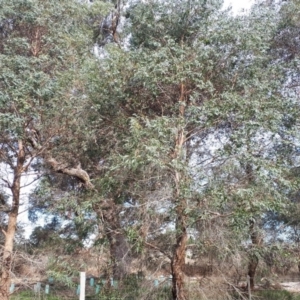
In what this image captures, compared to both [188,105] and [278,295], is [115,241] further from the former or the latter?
[278,295]

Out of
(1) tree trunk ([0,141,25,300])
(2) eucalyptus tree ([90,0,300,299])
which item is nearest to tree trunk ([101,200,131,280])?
(2) eucalyptus tree ([90,0,300,299])

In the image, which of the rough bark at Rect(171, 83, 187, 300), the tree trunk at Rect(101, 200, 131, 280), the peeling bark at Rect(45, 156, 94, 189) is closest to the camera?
the rough bark at Rect(171, 83, 187, 300)

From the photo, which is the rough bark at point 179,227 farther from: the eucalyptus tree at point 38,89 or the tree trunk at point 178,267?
the eucalyptus tree at point 38,89

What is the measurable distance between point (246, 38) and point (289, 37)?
2.59 metres

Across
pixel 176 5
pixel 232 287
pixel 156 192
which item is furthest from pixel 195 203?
pixel 176 5

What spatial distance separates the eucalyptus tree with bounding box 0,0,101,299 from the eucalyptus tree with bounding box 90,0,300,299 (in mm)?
685

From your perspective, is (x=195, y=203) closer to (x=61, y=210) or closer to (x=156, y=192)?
(x=156, y=192)

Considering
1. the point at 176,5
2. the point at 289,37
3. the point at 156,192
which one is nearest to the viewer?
the point at 156,192

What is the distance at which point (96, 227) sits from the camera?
6.64 meters

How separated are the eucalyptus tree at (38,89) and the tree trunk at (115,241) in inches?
57.4

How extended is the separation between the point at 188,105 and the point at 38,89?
2.61 meters

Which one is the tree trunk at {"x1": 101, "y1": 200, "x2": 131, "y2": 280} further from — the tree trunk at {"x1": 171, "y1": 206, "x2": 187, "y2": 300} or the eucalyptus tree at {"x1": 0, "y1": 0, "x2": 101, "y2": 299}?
the eucalyptus tree at {"x1": 0, "y1": 0, "x2": 101, "y2": 299}

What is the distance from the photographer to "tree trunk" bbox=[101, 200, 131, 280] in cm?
641

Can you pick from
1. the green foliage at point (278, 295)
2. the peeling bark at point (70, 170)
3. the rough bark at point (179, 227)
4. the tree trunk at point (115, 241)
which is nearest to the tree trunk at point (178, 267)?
the rough bark at point (179, 227)
